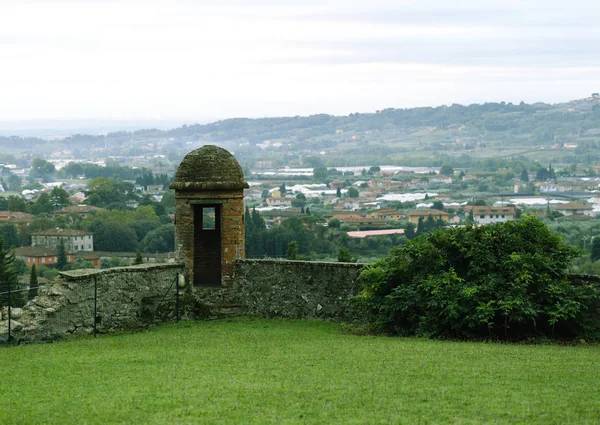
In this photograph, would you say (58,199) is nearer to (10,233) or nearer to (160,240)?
(10,233)

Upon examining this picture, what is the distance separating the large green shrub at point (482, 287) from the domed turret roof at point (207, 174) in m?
3.30

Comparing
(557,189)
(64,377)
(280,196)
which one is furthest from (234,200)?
(557,189)

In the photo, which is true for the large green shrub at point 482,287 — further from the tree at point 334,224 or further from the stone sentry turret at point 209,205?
the tree at point 334,224

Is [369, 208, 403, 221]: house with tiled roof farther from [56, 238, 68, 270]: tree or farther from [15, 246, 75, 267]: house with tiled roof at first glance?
[56, 238, 68, 270]: tree

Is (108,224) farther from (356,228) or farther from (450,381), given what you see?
(450,381)

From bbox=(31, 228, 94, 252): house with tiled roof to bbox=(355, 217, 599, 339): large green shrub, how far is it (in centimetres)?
8238

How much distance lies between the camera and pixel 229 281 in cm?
1672


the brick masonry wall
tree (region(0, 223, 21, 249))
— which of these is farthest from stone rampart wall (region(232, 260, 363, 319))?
tree (region(0, 223, 21, 249))

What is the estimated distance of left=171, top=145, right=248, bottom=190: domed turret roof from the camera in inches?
651

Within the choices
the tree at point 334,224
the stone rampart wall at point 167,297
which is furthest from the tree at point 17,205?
the stone rampart wall at point 167,297

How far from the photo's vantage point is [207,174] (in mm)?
16641

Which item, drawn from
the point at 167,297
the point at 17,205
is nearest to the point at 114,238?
the point at 17,205

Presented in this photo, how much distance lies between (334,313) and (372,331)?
1404 mm

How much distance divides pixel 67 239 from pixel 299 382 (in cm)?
8750
